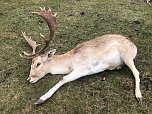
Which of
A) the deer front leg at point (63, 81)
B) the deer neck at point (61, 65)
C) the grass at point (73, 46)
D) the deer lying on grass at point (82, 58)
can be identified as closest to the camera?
the grass at point (73, 46)

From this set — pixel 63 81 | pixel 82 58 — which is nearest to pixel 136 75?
pixel 82 58

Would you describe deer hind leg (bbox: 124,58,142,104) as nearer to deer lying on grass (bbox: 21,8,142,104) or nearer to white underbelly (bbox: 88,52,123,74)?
deer lying on grass (bbox: 21,8,142,104)

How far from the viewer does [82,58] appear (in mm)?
7082

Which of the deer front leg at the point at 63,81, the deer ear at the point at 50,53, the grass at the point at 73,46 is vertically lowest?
the grass at the point at 73,46

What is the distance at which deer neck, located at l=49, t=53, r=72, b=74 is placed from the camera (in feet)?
23.5

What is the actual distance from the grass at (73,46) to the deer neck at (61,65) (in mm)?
124

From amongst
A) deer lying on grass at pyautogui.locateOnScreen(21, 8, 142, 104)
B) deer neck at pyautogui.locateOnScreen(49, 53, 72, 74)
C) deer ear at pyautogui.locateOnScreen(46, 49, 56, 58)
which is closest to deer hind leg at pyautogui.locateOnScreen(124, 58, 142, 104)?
deer lying on grass at pyautogui.locateOnScreen(21, 8, 142, 104)

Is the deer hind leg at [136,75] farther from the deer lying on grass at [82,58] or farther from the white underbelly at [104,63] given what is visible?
the white underbelly at [104,63]

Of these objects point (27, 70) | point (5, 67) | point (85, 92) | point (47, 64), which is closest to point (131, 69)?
point (85, 92)

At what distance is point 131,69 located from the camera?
23.0ft

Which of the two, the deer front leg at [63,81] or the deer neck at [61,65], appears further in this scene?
the deer neck at [61,65]

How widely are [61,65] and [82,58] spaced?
448 millimetres

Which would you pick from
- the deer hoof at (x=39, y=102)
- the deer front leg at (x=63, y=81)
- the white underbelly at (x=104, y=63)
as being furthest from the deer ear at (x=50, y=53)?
the deer hoof at (x=39, y=102)

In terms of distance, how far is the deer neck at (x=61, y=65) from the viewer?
7148 millimetres
